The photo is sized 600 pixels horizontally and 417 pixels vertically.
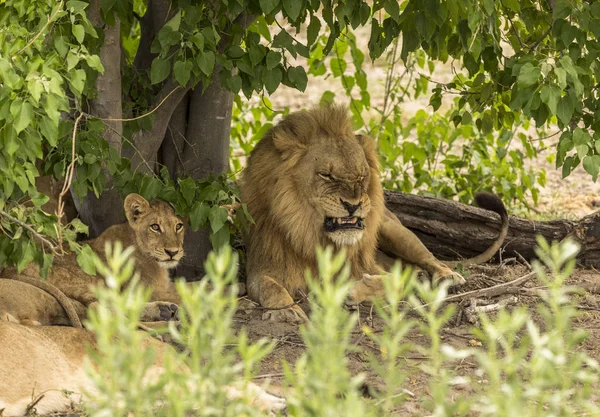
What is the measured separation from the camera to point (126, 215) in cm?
543

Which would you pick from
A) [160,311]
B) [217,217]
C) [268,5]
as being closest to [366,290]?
[217,217]

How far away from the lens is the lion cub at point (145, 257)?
5367mm

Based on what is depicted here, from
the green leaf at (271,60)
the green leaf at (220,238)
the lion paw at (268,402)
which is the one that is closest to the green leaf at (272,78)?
the green leaf at (271,60)

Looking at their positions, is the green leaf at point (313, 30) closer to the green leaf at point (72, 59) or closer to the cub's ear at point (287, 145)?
the cub's ear at point (287, 145)

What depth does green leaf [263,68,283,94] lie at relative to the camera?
5.04 meters

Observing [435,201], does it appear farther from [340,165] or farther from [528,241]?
[340,165]

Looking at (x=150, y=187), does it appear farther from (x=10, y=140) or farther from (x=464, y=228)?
(x=464, y=228)

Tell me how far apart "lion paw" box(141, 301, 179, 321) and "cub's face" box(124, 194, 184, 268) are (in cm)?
24

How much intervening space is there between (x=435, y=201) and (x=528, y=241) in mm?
698

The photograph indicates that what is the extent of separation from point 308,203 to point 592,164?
5.70 ft

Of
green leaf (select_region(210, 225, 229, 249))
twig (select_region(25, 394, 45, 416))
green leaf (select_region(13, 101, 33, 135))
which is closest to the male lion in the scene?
green leaf (select_region(210, 225, 229, 249))

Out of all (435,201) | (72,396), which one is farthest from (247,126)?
(72,396)

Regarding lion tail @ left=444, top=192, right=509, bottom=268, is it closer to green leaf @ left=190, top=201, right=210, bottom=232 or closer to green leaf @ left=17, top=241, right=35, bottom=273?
green leaf @ left=190, top=201, right=210, bottom=232

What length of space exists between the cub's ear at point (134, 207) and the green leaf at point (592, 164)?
2.33 metres
